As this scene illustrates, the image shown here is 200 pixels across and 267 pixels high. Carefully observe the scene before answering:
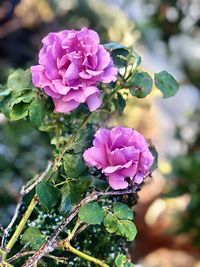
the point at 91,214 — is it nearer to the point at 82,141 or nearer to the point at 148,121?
the point at 82,141

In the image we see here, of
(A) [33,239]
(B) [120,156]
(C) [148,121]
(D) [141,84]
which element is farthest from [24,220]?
(C) [148,121]

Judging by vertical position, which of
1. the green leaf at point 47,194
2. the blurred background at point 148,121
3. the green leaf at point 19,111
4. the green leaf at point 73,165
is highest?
the blurred background at point 148,121

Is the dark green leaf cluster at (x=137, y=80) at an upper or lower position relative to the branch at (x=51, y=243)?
upper

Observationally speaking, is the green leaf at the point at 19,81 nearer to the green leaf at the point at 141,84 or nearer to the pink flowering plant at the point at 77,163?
the pink flowering plant at the point at 77,163

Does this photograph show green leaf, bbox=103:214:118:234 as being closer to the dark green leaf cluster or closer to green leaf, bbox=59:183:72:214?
green leaf, bbox=59:183:72:214

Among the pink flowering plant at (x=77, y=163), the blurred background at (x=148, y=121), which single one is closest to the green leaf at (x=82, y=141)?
the pink flowering plant at (x=77, y=163)

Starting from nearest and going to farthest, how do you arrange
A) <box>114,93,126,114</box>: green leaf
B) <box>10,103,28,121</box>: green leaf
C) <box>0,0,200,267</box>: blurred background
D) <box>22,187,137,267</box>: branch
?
<box>22,187,137,267</box>: branch
<box>10,103,28,121</box>: green leaf
<box>114,93,126,114</box>: green leaf
<box>0,0,200,267</box>: blurred background

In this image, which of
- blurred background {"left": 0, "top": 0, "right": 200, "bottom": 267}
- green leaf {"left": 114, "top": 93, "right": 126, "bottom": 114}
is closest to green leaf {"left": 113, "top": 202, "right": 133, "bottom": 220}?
green leaf {"left": 114, "top": 93, "right": 126, "bottom": 114}
